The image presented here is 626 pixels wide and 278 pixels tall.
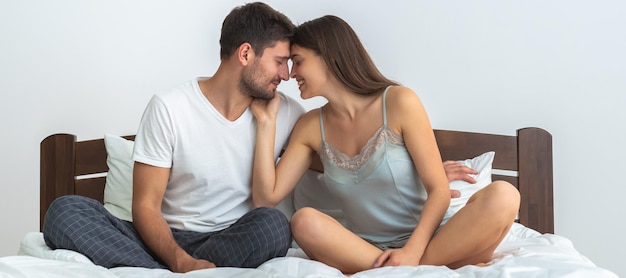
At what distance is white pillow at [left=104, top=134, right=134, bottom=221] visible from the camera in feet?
8.06

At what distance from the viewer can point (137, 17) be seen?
2.99 m

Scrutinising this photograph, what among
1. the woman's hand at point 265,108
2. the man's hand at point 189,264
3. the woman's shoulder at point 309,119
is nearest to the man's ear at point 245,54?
the woman's hand at point 265,108

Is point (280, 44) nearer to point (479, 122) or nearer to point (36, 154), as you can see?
point (479, 122)

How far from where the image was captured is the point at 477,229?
1810 mm

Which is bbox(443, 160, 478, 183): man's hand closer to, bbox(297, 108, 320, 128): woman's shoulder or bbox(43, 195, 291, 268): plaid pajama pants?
bbox(297, 108, 320, 128): woman's shoulder

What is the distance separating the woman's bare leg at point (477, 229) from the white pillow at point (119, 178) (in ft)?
3.24

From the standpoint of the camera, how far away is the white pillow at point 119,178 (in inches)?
96.7

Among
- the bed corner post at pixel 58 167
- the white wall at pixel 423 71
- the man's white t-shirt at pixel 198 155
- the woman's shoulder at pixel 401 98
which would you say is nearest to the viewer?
the woman's shoulder at pixel 401 98

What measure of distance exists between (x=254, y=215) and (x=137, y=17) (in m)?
1.28

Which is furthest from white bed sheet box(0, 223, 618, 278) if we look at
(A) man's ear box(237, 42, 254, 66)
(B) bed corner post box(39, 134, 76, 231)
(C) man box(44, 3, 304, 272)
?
(B) bed corner post box(39, 134, 76, 231)

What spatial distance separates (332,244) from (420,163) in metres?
0.30

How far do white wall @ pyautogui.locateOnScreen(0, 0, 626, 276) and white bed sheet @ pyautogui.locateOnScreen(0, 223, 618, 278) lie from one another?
40.4 inches

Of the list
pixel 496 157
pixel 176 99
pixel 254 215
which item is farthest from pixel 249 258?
pixel 496 157

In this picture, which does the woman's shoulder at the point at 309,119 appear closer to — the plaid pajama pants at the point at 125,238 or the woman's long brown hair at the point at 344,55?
the woman's long brown hair at the point at 344,55
